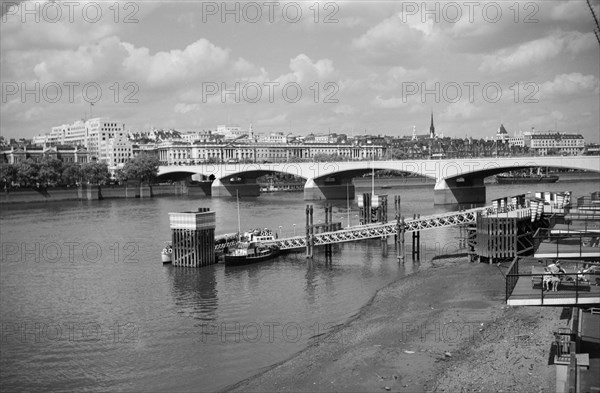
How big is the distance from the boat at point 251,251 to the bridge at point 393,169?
33.2 metres

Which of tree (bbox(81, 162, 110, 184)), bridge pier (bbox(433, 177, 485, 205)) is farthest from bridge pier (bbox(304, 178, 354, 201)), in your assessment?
tree (bbox(81, 162, 110, 184))

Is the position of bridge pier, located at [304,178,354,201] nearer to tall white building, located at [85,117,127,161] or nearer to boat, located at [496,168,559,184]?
boat, located at [496,168,559,184]

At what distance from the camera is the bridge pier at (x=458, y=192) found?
6962 centimetres

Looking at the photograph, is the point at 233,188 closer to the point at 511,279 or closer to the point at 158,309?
the point at 158,309

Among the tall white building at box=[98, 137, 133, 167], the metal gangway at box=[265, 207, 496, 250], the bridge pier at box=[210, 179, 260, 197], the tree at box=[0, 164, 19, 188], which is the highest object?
the tall white building at box=[98, 137, 133, 167]

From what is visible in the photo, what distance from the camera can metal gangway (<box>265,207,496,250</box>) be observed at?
3453 cm

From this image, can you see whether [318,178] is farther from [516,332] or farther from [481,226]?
[516,332]

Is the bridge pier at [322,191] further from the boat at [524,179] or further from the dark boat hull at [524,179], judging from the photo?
the boat at [524,179]

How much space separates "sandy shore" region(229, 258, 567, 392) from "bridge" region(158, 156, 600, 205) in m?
44.1

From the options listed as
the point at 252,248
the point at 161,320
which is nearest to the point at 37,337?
the point at 161,320

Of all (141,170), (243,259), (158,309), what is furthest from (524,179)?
(158,309)

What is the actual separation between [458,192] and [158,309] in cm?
5156

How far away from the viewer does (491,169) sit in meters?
67.4

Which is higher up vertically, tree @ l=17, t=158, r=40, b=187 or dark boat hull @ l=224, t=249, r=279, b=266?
tree @ l=17, t=158, r=40, b=187
